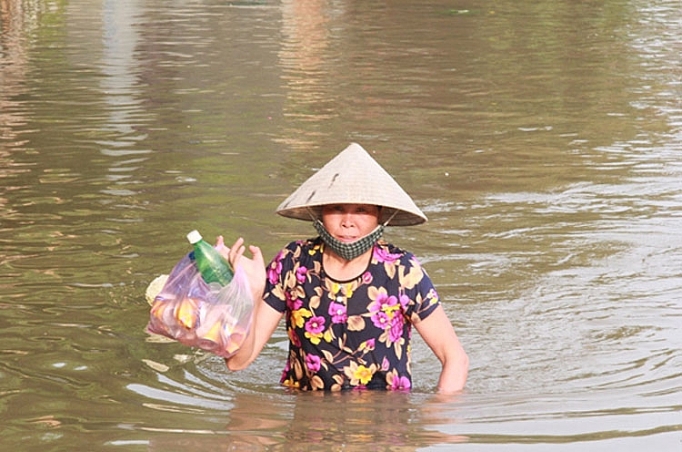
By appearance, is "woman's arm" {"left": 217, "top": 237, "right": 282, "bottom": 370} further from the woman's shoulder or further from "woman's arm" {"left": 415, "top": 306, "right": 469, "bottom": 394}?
"woman's arm" {"left": 415, "top": 306, "right": 469, "bottom": 394}

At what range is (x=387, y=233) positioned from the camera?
8.06 m

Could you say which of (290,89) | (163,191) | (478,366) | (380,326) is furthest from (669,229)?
(290,89)

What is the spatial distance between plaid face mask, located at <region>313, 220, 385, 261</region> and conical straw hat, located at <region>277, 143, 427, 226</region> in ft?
0.32

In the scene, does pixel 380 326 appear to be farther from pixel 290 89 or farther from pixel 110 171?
pixel 290 89

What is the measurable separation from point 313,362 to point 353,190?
2.23ft

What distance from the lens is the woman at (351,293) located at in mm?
4438

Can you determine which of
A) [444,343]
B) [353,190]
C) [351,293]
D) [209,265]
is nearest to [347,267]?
[351,293]

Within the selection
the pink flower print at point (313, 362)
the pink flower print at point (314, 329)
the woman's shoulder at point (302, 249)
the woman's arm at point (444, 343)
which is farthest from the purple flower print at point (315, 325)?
the woman's arm at point (444, 343)

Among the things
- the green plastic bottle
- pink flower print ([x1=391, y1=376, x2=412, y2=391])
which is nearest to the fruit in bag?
the green plastic bottle

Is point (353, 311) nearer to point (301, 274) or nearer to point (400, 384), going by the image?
point (301, 274)

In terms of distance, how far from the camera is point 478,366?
5.82 m

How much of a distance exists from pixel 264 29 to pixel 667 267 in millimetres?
15645

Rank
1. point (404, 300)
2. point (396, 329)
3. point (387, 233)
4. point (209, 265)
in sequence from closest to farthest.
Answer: point (209, 265) → point (404, 300) → point (396, 329) → point (387, 233)

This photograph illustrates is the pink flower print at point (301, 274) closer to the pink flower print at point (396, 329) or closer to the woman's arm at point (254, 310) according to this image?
the woman's arm at point (254, 310)
